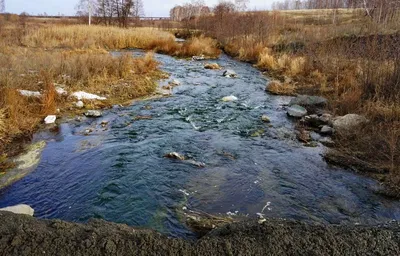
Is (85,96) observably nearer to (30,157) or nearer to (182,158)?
(30,157)

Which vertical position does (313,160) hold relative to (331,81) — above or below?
below

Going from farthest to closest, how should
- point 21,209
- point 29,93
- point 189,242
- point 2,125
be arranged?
point 29,93 < point 2,125 < point 21,209 < point 189,242

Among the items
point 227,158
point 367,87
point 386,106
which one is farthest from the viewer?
point 367,87

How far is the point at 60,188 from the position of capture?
4.83m

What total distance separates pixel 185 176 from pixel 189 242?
251 cm

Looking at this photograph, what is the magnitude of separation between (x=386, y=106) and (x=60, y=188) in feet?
23.6

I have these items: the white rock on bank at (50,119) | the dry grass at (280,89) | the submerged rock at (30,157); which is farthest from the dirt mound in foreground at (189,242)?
the dry grass at (280,89)

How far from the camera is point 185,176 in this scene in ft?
17.5

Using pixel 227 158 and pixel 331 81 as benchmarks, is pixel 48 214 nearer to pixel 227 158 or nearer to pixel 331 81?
pixel 227 158

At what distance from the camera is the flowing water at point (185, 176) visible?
14.1 ft

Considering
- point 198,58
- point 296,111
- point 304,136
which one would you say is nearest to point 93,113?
point 304,136

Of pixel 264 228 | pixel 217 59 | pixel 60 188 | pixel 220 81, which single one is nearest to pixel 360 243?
pixel 264 228

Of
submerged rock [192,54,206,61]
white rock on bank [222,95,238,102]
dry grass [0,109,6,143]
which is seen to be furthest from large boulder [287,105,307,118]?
submerged rock [192,54,206,61]

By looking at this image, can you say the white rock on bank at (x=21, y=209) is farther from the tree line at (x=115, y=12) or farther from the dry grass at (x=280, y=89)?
the tree line at (x=115, y=12)
